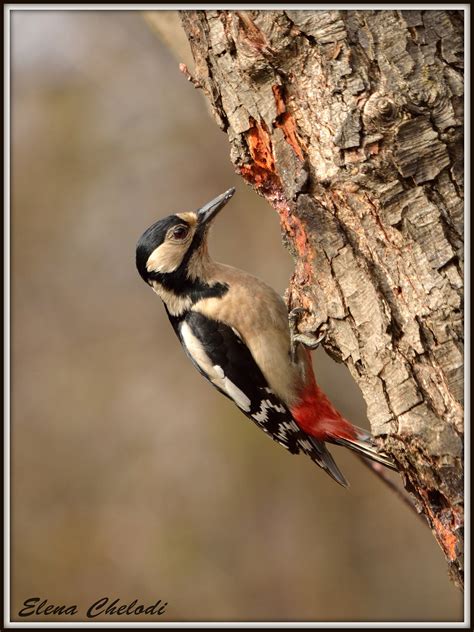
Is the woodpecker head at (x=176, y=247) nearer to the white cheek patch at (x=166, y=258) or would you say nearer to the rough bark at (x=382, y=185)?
the white cheek patch at (x=166, y=258)

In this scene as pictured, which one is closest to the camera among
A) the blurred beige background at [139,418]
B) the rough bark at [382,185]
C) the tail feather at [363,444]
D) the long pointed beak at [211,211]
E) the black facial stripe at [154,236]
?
the rough bark at [382,185]

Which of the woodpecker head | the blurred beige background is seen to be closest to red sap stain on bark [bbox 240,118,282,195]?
the woodpecker head

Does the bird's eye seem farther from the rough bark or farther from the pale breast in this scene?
the rough bark

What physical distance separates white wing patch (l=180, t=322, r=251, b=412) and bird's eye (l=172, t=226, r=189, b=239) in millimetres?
472

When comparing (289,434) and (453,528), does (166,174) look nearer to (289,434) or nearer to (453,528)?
(289,434)

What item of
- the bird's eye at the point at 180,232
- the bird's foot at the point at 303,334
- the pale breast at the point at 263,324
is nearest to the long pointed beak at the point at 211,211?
the bird's eye at the point at 180,232

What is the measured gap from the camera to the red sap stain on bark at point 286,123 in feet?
→ 8.55

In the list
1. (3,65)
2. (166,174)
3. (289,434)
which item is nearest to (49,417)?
(166,174)

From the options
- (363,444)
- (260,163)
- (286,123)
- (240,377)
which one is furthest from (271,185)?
(363,444)

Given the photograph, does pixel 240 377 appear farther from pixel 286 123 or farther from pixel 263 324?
pixel 286 123

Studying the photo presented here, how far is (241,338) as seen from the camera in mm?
3752

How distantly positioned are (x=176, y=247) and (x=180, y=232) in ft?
0.28

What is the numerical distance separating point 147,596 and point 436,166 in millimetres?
5593

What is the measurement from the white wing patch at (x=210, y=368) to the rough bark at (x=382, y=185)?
46.5 inches
